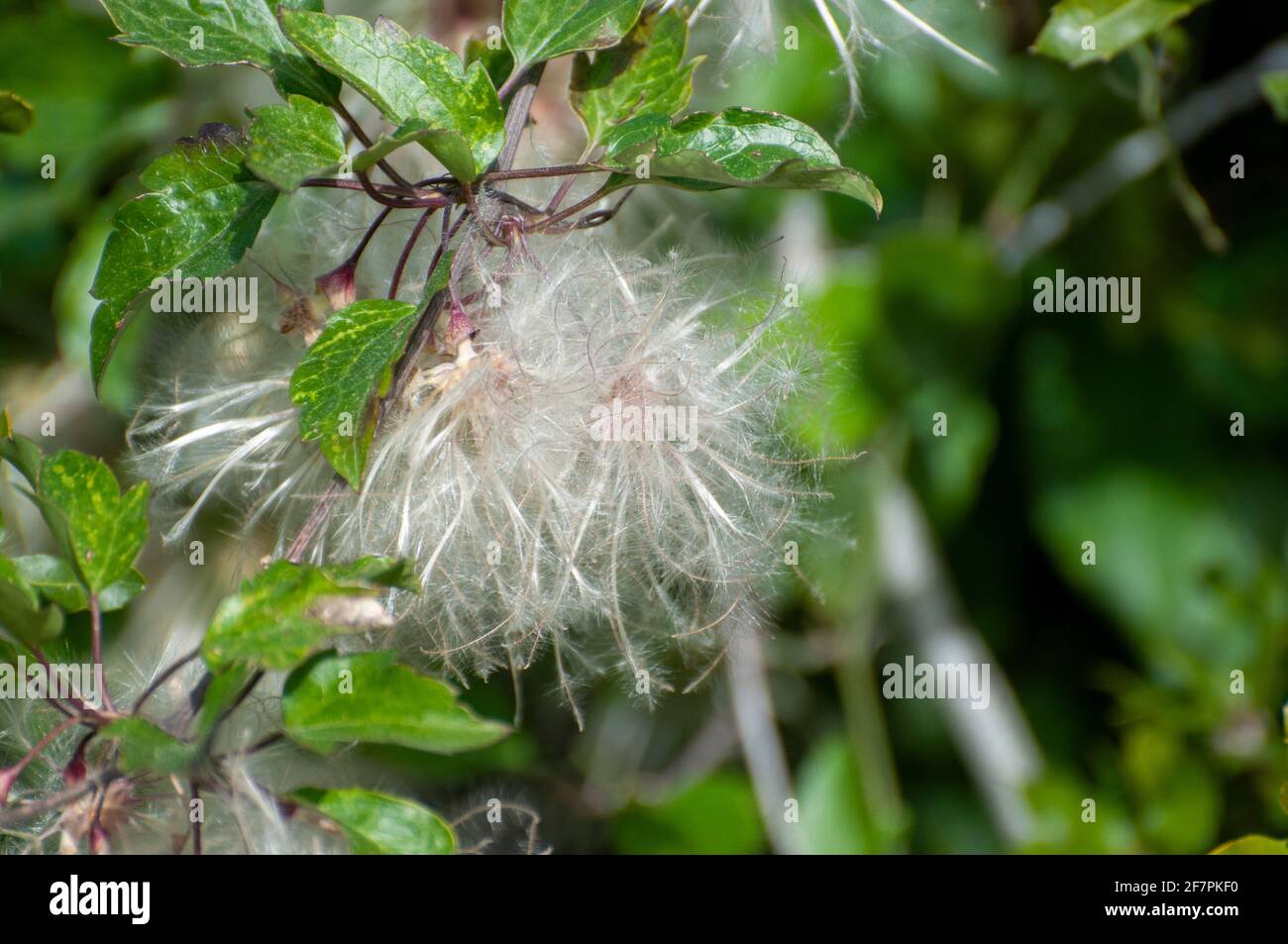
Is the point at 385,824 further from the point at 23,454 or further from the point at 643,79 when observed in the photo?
the point at 643,79

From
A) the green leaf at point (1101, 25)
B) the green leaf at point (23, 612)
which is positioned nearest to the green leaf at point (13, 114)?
the green leaf at point (23, 612)

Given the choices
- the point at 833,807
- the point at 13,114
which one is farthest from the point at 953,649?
the point at 13,114

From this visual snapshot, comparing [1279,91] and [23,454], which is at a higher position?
[1279,91]

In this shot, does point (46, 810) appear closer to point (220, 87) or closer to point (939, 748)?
point (220, 87)

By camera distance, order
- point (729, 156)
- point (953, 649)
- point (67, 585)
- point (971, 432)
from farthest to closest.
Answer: point (971, 432) → point (953, 649) → point (67, 585) → point (729, 156)

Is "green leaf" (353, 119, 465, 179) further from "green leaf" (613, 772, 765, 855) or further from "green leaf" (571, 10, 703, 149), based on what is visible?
"green leaf" (613, 772, 765, 855)
